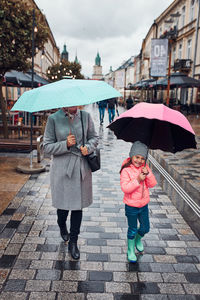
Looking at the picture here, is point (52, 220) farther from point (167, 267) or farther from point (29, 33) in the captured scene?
point (29, 33)

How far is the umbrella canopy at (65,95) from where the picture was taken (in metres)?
2.50

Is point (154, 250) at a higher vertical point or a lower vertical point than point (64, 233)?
lower

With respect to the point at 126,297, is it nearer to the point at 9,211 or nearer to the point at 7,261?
the point at 7,261

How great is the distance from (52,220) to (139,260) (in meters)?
1.49

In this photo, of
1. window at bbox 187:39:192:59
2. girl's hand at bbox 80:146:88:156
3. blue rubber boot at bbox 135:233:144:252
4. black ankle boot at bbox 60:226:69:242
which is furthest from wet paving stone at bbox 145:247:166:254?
window at bbox 187:39:192:59

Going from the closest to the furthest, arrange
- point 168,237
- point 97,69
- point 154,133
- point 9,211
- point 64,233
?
point 154,133
point 64,233
point 168,237
point 9,211
point 97,69

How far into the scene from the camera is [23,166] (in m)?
6.63

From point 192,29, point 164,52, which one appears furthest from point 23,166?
point 192,29

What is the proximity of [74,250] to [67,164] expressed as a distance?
1.01m

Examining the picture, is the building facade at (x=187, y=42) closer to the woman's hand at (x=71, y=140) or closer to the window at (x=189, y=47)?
the window at (x=189, y=47)

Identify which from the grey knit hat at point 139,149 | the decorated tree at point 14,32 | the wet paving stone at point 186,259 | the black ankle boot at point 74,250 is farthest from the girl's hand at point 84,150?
the decorated tree at point 14,32

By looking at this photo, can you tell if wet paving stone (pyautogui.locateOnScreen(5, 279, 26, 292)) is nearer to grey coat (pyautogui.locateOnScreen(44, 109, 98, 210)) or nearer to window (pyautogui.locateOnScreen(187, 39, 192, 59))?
grey coat (pyautogui.locateOnScreen(44, 109, 98, 210))

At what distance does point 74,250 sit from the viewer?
3219 mm

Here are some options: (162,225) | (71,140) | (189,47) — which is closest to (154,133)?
(71,140)
